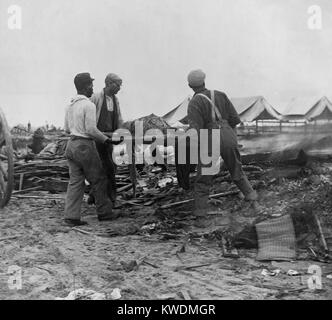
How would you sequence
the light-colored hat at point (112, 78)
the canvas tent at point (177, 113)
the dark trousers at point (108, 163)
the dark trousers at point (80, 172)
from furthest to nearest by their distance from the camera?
1. the canvas tent at point (177, 113)
2. the dark trousers at point (108, 163)
3. the light-colored hat at point (112, 78)
4. the dark trousers at point (80, 172)

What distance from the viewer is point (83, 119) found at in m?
5.51

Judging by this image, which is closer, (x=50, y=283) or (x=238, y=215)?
(x=50, y=283)

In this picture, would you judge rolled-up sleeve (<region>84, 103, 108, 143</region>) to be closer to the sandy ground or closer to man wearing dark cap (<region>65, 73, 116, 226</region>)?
man wearing dark cap (<region>65, 73, 116, 226</region>)

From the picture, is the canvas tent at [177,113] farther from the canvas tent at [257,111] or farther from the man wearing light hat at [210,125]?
the man wearing light hat at [210,125]

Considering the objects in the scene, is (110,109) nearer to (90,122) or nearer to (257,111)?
(90,122)

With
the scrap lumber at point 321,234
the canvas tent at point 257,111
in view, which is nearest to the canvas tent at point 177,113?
the canvas tent at point 257,111

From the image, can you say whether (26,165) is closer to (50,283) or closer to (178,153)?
(178,153)

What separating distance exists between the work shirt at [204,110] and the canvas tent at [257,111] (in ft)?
73.4

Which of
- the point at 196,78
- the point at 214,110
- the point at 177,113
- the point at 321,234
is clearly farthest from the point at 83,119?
the point at 177,113

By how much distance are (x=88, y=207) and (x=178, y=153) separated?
1.81m

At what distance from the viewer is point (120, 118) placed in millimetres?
6609

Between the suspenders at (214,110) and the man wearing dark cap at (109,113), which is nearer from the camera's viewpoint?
the suspenders at (214,110)

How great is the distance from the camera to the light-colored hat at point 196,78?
557 cm

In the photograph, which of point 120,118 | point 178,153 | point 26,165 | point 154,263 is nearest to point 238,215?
point 178,153
